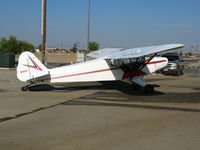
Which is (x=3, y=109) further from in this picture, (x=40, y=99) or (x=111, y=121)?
(x=111, y=121)

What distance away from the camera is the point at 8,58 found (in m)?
22.2

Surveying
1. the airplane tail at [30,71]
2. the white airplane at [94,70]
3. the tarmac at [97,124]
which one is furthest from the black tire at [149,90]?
the airplane tail at [30,71]

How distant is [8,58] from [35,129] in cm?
1910

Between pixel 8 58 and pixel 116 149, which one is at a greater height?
pixel 8 58

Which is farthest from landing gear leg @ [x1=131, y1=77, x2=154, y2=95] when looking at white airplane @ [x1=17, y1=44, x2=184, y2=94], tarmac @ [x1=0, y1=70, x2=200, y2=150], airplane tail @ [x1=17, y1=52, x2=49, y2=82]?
airplane tail @ [x1=17, y1=52, x2=49, y2=82]

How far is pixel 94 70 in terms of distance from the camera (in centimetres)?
1056

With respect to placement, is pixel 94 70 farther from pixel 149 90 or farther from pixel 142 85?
pixel 149 90

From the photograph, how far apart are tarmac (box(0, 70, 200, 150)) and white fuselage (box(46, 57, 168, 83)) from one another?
1.73 meters

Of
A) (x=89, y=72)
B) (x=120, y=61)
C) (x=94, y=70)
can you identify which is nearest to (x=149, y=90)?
(x=120, y=61)

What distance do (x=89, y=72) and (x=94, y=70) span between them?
27 cm

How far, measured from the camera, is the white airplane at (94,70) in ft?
32.4

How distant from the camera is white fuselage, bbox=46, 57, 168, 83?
10.1 meters

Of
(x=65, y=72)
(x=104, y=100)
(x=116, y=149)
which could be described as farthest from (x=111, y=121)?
(x=65, y=72)

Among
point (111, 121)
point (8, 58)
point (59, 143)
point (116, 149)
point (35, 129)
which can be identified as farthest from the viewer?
point (8, 58)
